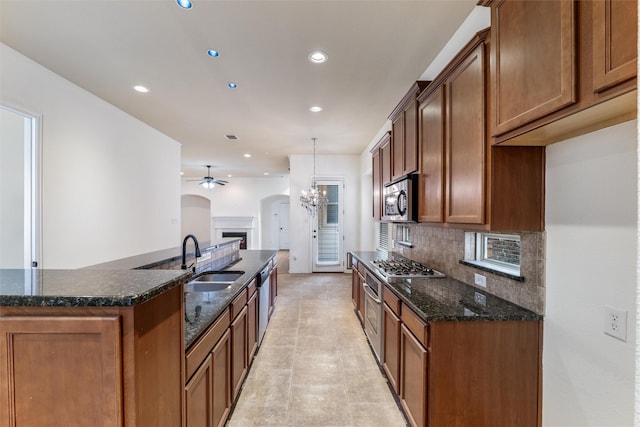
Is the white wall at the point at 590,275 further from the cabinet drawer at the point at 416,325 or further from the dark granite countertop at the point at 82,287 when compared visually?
the dark granite countertop at the point at 82,287

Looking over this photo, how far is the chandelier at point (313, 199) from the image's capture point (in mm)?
5902

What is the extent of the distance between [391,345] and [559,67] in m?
2.05

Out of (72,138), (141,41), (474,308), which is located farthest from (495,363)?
(72,138)

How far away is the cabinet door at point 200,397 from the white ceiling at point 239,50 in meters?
Result: 2.39

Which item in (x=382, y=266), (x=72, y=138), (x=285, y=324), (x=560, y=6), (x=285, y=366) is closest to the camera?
(x=560, y=6)

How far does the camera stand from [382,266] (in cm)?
283

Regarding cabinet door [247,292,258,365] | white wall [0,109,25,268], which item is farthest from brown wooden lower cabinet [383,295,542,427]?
white wall [0,109,25,268]

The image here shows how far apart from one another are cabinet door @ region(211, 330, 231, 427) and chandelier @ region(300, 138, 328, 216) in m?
4.18

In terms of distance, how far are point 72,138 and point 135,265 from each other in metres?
2.21

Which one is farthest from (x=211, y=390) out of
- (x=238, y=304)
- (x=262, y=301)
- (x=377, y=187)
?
(x=377, y=187)

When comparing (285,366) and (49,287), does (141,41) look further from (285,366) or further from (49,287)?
(285,366)

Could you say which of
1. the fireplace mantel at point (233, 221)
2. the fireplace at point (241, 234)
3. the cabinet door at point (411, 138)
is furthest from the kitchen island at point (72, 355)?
the fireplace at point (241, 234)

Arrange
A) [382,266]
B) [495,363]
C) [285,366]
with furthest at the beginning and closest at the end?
1. [382,266]
2. [285,366]
3. [495,363]

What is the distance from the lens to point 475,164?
1576 mm
